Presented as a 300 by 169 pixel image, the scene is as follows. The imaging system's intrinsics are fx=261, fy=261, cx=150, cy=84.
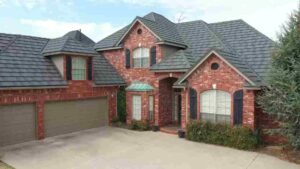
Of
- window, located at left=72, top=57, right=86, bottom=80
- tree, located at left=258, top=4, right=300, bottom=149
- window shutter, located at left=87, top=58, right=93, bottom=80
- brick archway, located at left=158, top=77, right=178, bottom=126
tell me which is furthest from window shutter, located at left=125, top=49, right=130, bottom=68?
tree, located at left=258, top=4, right=300, bottom=149

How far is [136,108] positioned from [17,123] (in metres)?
7.26

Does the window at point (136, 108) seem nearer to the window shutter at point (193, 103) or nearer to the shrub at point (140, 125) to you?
the shrub at point (140, 125)

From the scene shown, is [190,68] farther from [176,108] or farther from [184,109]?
[176,108]

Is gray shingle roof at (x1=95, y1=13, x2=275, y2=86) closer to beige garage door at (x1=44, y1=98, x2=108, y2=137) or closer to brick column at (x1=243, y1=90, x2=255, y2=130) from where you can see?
brick column at (x1=243, y1=90, x2=255, y2=130)

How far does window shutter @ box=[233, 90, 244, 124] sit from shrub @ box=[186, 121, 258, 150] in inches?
21.1

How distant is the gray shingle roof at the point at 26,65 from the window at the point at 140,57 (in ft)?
7.87

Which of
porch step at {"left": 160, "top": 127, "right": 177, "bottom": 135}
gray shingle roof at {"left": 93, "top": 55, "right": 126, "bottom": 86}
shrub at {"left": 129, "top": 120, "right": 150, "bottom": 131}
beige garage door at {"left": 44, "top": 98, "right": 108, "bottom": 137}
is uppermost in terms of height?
gray shingle roof at {"left": 93, "top": 55, "right": 126, "bottom": 86}

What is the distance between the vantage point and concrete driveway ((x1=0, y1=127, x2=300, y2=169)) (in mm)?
10148

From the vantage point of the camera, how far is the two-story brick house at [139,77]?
13.1 meters

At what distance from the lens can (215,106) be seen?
541 inches

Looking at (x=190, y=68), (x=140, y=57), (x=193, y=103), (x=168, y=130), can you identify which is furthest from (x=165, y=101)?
(x=190, y=68)

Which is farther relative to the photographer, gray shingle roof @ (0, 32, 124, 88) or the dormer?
the dormer

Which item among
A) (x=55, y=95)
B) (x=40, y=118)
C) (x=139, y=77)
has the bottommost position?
(x=40, y=118)

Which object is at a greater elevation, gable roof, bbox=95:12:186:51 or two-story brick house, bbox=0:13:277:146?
gable roof, bbox=95:12:186:51
